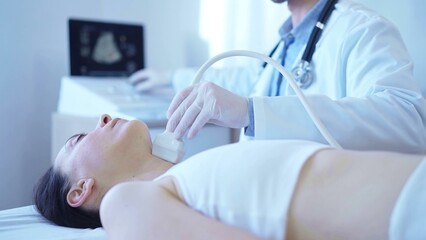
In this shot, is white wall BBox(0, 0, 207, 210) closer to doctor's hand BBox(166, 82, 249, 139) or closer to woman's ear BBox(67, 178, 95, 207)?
woman's ear BBox(67, 178, 95, 207)

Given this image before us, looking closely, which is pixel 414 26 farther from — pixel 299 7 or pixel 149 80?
pixel 149 80

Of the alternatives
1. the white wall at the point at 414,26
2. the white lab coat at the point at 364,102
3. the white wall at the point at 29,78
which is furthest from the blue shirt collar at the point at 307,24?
the white wall at the point at 29,78

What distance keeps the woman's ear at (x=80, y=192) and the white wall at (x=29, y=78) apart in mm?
1291

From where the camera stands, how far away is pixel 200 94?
35.5 inches

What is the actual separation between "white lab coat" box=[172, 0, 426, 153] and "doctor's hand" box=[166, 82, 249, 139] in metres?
0.04

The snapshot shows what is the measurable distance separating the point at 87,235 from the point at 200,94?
0.36m

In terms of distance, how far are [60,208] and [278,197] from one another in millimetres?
591

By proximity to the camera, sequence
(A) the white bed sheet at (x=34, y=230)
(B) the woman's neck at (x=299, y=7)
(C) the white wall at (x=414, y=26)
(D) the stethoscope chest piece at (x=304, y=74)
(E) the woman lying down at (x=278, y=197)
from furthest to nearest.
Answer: (C) the white wall at (x=414, y=26)
(B) the woman's neck at (x=299, y=7)
(D) the stethoscope chest piece at (x=304, y=74)
(A) the white bed sheet at (x=34, y=230)
(E) the woman lying down at (x=278, y=197)

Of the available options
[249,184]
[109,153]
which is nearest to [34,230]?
[109,153]

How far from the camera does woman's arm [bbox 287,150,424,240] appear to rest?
0.58 meters

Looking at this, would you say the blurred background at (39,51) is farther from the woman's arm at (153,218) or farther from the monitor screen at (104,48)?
the woman's arm at (153,218)

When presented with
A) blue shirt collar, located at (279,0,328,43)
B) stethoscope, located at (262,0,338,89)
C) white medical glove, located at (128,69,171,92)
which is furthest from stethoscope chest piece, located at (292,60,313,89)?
white medical glove, located at (128,69,171,92)

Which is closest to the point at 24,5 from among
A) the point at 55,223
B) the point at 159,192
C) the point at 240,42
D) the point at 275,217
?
the point at 240,42

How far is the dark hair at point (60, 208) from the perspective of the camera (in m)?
0.98
